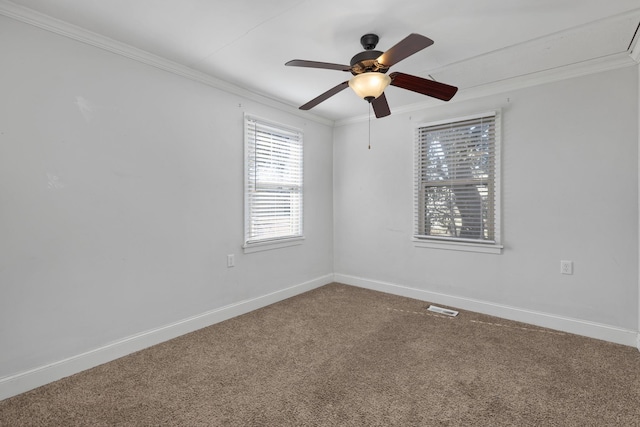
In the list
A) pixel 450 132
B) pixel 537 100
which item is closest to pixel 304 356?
pixel 450 132

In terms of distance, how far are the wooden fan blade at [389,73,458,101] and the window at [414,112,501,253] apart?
4.38ft

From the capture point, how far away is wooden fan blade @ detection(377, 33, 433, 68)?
158cm

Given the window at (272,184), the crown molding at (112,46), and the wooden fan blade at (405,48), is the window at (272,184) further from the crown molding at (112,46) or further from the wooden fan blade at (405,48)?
the wooden fan blade at (405,48)

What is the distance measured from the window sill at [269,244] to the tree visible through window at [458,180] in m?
1.51

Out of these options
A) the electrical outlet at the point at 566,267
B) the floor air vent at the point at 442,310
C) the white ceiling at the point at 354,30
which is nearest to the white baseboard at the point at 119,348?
the floor air vent at the point at 442,310

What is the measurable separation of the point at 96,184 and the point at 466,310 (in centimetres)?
368

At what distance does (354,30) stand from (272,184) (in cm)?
191

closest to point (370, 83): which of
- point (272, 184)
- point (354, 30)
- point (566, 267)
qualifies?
point (354, 30)

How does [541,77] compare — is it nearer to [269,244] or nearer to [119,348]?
[269,244]

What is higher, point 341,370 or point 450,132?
point 450,132

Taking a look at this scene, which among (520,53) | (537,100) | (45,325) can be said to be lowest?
(45,325)

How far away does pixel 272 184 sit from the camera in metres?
3.63

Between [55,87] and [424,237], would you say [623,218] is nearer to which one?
[424,237]

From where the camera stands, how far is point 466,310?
11.2 ft
